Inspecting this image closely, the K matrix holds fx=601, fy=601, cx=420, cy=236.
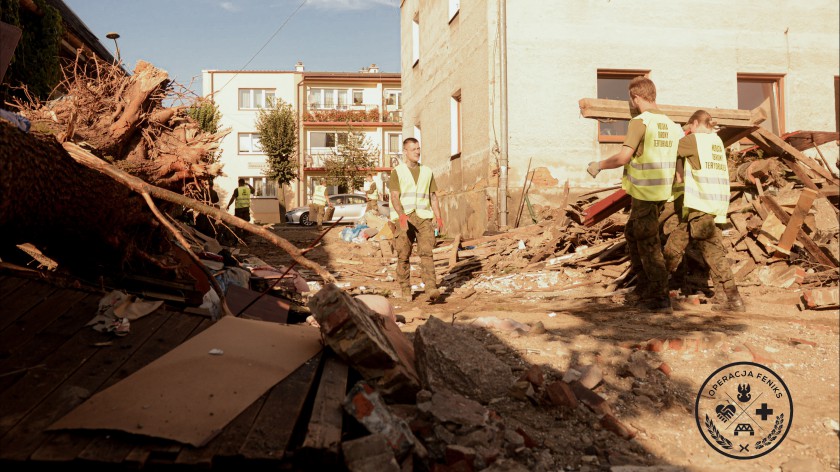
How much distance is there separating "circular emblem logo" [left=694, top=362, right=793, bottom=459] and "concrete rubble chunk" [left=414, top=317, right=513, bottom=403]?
3.54ft

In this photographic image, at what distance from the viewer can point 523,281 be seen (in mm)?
8141

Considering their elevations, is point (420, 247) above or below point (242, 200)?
below

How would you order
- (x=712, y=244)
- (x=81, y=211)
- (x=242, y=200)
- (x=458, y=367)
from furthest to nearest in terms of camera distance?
1. (x=242, y=200)
2. (x=712, y=244)
3. (x=81, y=211)
4. (x=458, y=367)

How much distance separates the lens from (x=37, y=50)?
8578 millimetres

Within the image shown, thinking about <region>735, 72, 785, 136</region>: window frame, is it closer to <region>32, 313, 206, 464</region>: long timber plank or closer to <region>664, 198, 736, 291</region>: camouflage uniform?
<region>664, 198, 736, 291</region>: camouflage uniform

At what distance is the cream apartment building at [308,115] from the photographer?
39.1 m

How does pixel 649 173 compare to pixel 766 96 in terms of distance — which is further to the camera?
pixel 766 96

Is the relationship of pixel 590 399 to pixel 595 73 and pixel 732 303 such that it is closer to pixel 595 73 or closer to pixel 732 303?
pixel 732 303

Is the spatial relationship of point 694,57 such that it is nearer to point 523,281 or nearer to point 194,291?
point 523,281

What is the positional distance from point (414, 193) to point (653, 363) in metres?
3.84

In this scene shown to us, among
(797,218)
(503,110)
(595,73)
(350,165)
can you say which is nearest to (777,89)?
(595,73)

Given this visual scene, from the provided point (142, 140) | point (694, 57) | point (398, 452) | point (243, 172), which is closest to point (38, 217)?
point (142, 140)

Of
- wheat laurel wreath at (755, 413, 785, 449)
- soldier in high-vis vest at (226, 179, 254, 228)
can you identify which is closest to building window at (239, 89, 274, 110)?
soldier in high-vis vest at (226, 179, 254, 228)

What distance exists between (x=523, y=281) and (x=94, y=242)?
5.38 metres
